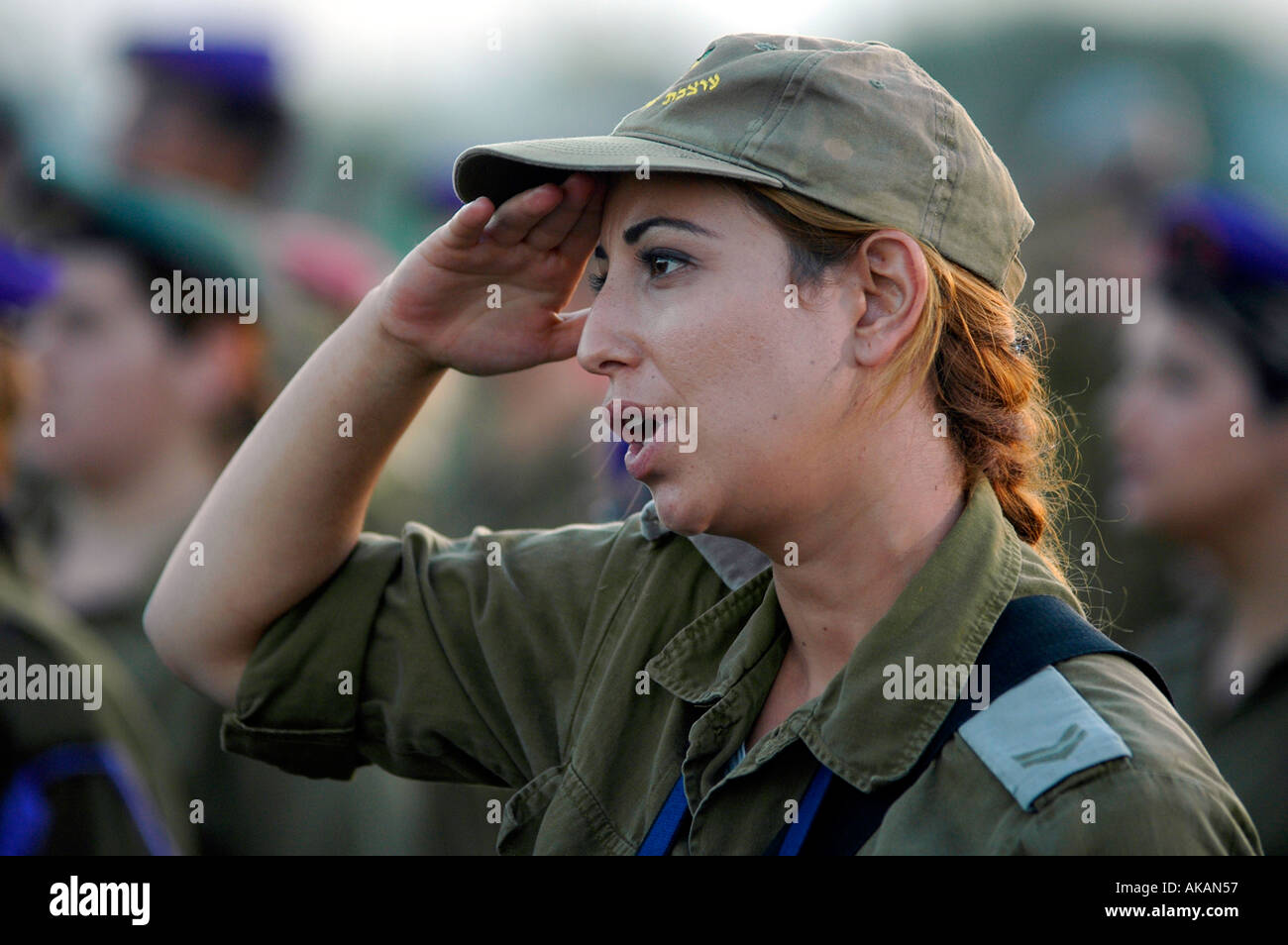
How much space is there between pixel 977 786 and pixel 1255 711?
253 centimetres

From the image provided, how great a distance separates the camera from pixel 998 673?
2.05 m

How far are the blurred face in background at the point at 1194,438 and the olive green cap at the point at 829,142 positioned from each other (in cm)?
244

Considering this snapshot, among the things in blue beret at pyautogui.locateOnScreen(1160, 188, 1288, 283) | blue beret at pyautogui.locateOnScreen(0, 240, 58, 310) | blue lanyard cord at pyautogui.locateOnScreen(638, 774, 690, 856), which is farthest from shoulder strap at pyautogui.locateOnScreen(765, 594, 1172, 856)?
blue beret at pyautogui.locateOnScreen(0, 240, 58, 310)

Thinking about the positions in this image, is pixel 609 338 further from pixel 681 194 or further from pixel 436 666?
pixel 436 666

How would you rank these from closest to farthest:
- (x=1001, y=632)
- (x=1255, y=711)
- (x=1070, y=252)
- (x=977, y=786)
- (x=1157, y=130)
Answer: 1. (x=977, y=786)
2. (x=1001, y=632)
3. (x=1255, y=711)
4. (x=1070, y=252)
5. (x=1157, y=130)

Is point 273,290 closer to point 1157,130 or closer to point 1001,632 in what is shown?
point 1001,632

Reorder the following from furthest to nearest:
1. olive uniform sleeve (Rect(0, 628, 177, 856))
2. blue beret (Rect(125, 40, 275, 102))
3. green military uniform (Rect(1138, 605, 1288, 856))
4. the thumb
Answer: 1. blue beret (Rect(125, 40, 275, 102))
2. green military uniform (Rect(1138, 605, 1288, 856))
3. olive uniform sleeve (Rect(0, 628, 177, 856))
4. the thumb

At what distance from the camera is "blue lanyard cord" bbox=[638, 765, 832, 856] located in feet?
6.93

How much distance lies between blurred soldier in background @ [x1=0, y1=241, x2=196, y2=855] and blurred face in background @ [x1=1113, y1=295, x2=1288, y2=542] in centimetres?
319

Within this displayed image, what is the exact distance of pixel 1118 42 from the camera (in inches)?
407

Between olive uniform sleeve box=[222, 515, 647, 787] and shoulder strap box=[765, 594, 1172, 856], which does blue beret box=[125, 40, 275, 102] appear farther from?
shoulder strap box=[765, 594, 1172, 856]

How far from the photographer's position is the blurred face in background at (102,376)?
4.79m

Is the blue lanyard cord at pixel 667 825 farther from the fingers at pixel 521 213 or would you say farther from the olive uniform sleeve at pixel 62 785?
the olive uniform sleeve at pixel 62 785
